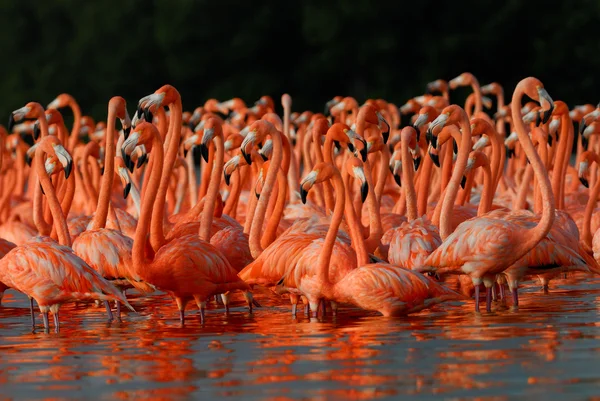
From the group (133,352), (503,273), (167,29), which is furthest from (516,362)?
(167,29)

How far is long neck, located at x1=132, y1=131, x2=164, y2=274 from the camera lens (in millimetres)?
A: 10984

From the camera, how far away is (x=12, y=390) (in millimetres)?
7598

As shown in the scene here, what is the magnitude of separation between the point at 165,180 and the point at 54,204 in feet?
4.48

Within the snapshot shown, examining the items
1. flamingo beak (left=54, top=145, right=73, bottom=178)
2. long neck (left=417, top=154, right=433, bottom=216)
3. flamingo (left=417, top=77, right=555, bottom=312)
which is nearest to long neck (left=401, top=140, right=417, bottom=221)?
long neck (left=417, top=154, right=433, bottom=216)

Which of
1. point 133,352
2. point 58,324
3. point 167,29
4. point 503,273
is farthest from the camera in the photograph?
point 167,29

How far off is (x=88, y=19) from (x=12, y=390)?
30923 mm

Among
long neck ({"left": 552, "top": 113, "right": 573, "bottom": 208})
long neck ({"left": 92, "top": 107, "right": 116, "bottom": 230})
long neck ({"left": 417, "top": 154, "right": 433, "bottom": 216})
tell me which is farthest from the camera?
long neck ({"left": 552, "top": 113, "right": 573, "bottom": 208})

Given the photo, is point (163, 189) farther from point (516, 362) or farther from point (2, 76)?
point (2, 76)

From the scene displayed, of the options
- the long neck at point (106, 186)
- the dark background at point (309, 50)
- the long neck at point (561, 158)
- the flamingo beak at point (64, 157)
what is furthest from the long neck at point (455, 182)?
the dark background at point (309, 50)

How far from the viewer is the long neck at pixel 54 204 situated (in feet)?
42.3

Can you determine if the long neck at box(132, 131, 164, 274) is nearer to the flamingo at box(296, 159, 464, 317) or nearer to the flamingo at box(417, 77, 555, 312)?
the flamingo at box(296, 159, 464, 317)

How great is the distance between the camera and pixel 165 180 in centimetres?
1223

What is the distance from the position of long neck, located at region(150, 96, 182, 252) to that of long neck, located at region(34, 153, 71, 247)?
111 centimetres

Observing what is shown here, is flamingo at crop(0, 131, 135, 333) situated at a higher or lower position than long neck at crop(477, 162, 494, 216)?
lower
